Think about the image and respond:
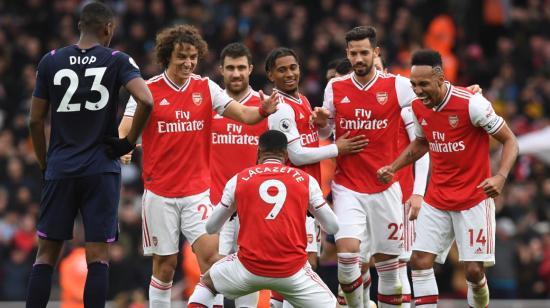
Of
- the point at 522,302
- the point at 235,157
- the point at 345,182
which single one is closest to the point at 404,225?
the point at 345,182

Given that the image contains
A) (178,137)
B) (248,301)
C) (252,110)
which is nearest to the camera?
(252,110)

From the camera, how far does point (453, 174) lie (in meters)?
12.3

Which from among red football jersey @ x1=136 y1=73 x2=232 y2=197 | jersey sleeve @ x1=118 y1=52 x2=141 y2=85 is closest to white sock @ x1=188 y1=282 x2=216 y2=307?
red football jersey @ x1=136 y1=73 x2=232 y2=197

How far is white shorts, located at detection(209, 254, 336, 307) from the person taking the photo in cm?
1087

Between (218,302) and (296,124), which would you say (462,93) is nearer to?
(296,124)

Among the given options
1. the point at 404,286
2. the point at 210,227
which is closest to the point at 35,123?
the point at 210,227

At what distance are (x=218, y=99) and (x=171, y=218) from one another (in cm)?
121

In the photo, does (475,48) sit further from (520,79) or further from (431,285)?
(431,285)

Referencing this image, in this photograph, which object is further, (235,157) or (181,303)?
(181,303)

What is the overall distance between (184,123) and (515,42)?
573 inches

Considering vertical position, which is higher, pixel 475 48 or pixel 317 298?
pixel 475 48

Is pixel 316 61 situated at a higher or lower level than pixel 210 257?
higher

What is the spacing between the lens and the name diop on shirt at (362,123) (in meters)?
12.5

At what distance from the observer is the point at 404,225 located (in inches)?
530
